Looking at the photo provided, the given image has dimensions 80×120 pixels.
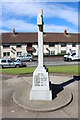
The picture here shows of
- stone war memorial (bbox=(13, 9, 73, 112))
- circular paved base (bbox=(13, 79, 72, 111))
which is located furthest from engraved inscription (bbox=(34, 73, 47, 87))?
circular paved base (bbox=(13, 79, 72, 111))

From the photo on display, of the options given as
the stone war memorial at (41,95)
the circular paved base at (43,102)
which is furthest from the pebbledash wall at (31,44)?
the stone war memorial at (41,95)

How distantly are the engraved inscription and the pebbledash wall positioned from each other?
34693 mm

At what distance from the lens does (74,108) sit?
6898mm

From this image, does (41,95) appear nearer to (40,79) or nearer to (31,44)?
(40,79)

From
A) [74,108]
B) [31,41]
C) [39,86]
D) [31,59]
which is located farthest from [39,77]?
[31,41]

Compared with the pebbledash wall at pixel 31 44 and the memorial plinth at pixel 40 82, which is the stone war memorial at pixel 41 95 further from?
the pebbledash wall at pixel 31 44

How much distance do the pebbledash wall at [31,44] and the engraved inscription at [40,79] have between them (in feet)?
114

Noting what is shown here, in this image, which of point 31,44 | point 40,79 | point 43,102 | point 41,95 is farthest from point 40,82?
point 31,44

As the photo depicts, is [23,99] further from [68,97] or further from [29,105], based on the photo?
[68,97]

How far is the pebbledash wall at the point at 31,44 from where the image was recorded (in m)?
42.2

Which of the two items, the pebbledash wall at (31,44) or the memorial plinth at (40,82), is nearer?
the memorial plinth at (40,82)

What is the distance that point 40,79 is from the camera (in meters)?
7.95

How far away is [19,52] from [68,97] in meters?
36.1

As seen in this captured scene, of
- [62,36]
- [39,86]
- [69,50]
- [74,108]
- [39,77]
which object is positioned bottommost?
[74,108]
